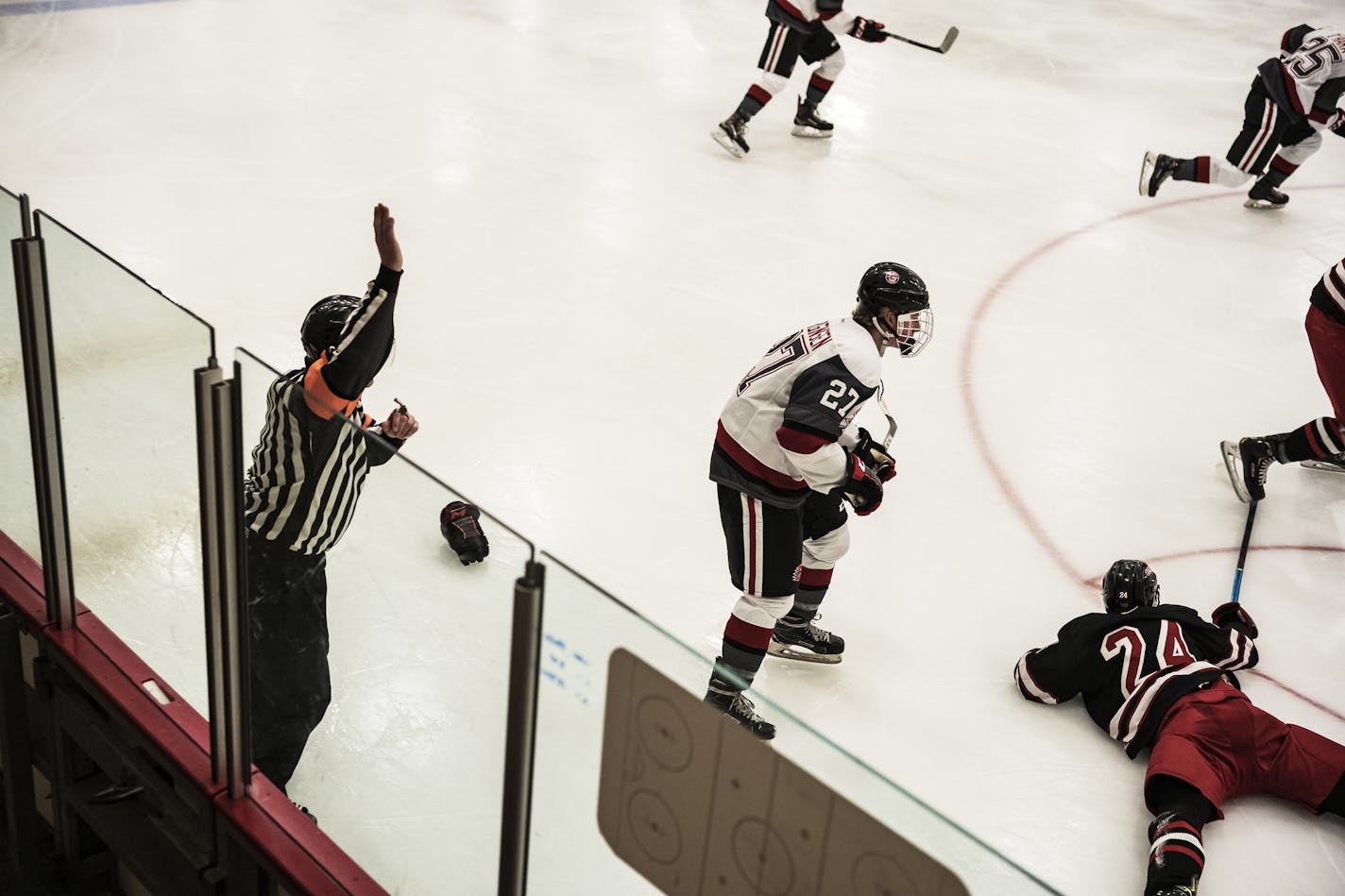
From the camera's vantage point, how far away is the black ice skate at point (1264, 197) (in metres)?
6.38

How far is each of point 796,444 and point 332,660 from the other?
3.67ft

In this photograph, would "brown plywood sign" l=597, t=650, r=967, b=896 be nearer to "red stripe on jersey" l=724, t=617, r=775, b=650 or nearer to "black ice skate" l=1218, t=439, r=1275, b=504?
"red stripe on jersey" l=724, t=617, r=775, b=650

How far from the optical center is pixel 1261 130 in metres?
5.88

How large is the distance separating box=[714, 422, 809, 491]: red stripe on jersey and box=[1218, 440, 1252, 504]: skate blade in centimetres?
197

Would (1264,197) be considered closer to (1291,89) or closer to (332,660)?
(1291,89)

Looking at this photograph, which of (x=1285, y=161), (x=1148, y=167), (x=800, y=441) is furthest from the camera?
(x=1285, y=161)

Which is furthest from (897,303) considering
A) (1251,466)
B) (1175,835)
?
(1251,466)

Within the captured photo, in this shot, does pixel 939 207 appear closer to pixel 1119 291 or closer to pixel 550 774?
pixel 1119 291

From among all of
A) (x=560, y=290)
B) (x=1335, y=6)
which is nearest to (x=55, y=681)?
(x=560, y=290)

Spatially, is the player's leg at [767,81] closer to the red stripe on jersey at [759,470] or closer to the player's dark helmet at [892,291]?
the player's dark helmet at [892,291]

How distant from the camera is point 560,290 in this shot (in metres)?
4.95

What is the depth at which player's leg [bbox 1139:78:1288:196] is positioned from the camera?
19.3 ft

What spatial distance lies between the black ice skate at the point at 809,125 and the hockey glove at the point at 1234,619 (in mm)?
3999

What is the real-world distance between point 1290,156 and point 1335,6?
5.47 meters
